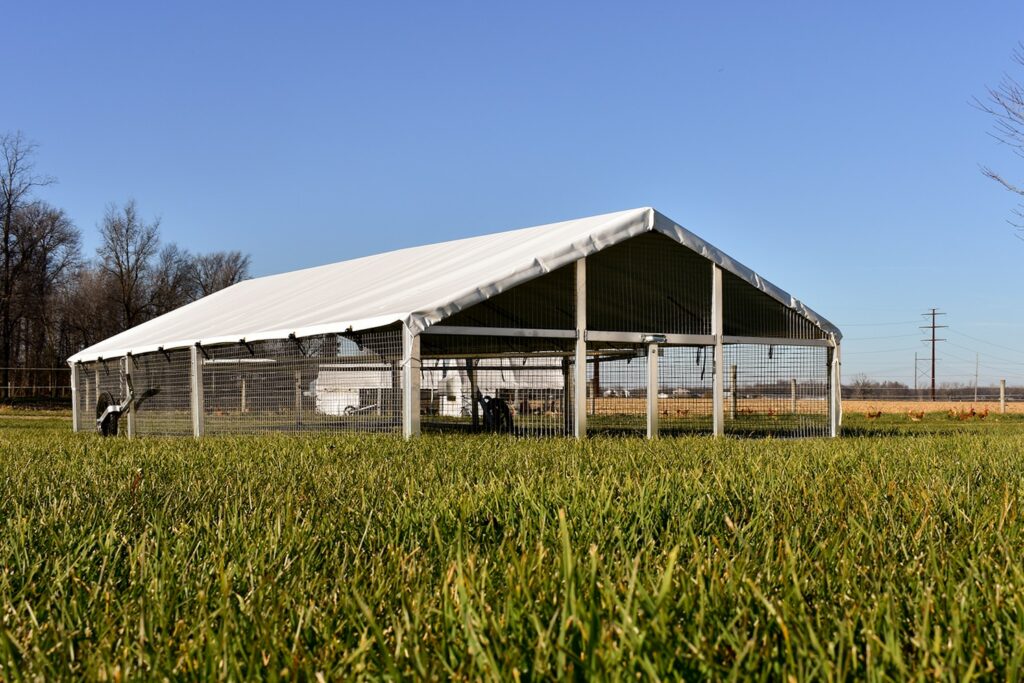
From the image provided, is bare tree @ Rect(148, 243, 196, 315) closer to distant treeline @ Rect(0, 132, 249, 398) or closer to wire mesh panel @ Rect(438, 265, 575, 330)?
distant treeline @ Rect(0, 132, 249, 398)

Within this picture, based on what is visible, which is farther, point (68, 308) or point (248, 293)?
point (68, 308)

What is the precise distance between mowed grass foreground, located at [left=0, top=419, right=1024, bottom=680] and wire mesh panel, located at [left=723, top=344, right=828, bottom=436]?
8.38m

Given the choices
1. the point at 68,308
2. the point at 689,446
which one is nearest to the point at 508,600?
the point at 689,446

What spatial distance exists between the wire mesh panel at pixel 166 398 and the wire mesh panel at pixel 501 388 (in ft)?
11.1

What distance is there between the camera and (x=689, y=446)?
7.38m

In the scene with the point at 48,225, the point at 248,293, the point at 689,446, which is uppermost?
the point at 48,225

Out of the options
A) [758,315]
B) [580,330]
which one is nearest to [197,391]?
[580,330]

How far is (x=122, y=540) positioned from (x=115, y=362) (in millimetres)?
15409

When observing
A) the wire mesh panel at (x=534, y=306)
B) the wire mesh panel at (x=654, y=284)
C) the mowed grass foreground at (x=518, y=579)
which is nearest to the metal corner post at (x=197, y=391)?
the wire mesh panel at (x=534, y=306)

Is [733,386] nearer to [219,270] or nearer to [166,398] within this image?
[166,398]

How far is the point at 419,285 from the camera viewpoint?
1221 cm

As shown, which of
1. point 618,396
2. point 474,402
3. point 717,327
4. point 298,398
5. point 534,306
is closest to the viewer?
point 298,398

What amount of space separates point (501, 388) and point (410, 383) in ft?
15.8

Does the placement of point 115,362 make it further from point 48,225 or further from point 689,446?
point 48,225
